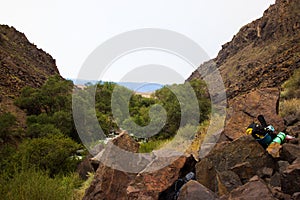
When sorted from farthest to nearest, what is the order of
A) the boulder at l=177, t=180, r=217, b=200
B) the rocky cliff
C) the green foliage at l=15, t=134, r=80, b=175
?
the green foliage at l=15, t=134, r=80, b=175 → the rocky cliff → the boulder at l=177, t=180, r=217, b=200

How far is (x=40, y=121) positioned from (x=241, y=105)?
2491cm

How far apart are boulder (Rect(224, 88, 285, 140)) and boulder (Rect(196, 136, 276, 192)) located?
1.48 meters

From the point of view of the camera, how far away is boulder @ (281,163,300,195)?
4.16 meters

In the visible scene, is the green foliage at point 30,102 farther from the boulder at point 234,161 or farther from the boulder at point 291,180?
the boulder at point 291,180

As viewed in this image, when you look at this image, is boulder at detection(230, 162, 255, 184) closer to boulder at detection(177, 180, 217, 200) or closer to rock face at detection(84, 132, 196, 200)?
boulder at detection(177, 180, 217, 200)

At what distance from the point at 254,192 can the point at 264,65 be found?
132 ft

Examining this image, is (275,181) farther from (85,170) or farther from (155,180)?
(85,170)

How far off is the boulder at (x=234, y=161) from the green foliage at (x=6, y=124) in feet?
80.8

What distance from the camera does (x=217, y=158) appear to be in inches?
225

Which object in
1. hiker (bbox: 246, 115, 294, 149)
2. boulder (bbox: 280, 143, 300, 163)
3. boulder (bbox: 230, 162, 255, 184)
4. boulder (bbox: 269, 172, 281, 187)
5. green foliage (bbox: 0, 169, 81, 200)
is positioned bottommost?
green foliage (bbox: 0, 169, 81, 200)

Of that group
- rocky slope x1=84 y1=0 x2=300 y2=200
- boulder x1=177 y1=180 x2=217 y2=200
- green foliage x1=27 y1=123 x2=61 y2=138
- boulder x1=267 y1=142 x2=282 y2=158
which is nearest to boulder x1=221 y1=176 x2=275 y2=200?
rocky slope x1=84 y1=0 x2=300 y2=200

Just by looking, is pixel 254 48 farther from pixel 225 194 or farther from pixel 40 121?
pixel 225 194

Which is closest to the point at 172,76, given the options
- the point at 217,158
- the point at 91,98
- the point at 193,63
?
the point at 193,63

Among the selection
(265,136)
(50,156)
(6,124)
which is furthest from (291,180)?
(6,124)
